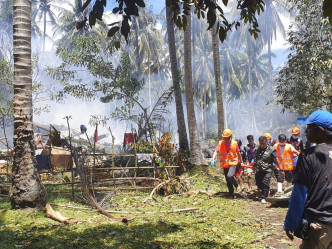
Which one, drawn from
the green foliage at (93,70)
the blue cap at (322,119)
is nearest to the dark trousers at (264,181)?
the blue cap at (322,119)

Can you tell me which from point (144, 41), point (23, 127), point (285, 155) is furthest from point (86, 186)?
point (144, 41)

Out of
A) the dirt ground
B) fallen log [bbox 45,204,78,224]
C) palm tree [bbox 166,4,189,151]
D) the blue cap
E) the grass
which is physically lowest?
the dirt ground

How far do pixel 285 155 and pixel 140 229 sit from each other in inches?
199

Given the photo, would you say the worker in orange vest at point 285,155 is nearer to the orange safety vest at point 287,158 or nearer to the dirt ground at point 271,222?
the orange safety vest at point 287,158

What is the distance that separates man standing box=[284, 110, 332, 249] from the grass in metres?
2.39

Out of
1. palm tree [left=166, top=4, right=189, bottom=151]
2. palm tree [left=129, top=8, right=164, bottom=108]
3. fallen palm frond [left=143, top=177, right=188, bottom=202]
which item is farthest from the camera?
palm tree [left=129, top=8, right=164, bottom=108]

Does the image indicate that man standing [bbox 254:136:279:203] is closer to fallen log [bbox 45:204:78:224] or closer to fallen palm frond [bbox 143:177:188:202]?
fallen palm frond [bbox 143:177:188:202]

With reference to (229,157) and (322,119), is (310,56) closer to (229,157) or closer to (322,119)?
(229,157)

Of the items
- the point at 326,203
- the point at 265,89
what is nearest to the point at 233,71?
the point at 265,89

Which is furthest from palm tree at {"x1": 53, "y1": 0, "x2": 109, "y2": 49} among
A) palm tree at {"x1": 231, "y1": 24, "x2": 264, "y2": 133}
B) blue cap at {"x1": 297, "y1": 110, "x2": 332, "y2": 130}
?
blue cap at {"x1": 297, "y1": 110, "x2": 332, "y2": 130}

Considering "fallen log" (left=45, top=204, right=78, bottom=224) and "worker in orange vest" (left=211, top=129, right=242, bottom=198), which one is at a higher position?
"worker in orange vest" (left=211, top=129, right=242, bottom=198)

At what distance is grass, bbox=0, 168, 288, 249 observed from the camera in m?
5.14

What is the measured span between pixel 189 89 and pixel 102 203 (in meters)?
7.57

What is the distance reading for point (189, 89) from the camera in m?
14.6
